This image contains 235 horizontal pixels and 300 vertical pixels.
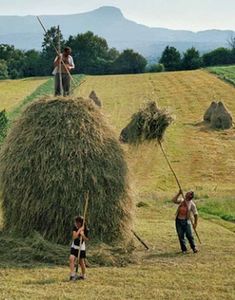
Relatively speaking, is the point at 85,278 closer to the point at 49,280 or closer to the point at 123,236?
the point at 49,280

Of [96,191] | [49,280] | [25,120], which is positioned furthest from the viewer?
[25,120]

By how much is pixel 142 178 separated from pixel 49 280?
64.3 feet

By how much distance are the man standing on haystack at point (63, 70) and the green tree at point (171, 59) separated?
80935 millimetres

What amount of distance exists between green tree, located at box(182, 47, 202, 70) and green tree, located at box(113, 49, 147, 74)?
683 centimetres

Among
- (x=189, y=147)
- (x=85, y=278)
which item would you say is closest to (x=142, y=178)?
(x=189, y=147)

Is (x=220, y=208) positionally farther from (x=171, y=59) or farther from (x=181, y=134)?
(x=171, y=59)

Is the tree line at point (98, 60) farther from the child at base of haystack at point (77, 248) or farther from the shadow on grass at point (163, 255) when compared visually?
the child at base of haystack at point (77, 248)

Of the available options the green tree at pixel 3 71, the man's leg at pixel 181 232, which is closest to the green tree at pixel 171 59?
the green tree at pixel 3 71

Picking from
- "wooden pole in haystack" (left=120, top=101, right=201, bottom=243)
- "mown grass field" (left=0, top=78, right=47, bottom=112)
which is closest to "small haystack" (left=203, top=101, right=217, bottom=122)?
"mown grass field" (left=0, top=78, right=47, bottom=112)

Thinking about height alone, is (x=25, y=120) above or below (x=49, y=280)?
above

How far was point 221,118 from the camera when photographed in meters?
47.3

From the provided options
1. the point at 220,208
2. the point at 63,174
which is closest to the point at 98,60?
the point at 220,208

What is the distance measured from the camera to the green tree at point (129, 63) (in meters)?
103

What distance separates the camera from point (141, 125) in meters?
18.7
